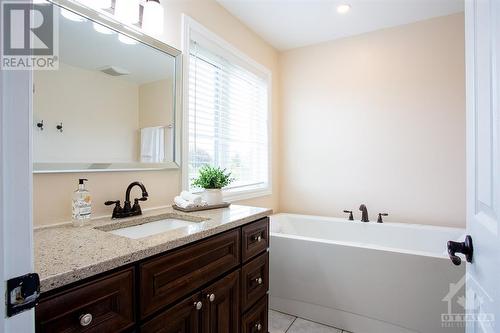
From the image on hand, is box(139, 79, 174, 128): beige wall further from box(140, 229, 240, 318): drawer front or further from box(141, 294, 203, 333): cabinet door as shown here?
box(141, 294, 203, 333): cabinet door

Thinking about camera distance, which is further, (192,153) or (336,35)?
(336,35)

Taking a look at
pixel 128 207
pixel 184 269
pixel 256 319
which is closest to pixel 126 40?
pixel 128 207

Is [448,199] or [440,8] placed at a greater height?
[440,8]

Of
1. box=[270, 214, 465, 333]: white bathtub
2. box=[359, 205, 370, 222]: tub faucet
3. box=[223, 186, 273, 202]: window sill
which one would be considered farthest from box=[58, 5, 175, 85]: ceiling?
box=[359, 205, 370, 222]: tub faucet

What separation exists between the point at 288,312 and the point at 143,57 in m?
2.23

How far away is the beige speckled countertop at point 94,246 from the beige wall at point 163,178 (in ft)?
0.36

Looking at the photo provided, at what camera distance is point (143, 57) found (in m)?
1.60

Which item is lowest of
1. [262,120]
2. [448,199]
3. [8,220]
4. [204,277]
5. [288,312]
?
[288,312]

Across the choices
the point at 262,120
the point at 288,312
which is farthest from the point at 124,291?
the point at 262,120

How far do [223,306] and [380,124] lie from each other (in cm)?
243

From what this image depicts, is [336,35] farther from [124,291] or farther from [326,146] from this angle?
[124,291]

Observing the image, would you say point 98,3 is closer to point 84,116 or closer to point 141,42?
point 141,42

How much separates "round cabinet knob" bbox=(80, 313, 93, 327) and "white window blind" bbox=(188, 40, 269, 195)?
49.9 inches

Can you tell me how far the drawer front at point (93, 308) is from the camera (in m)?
0.65
